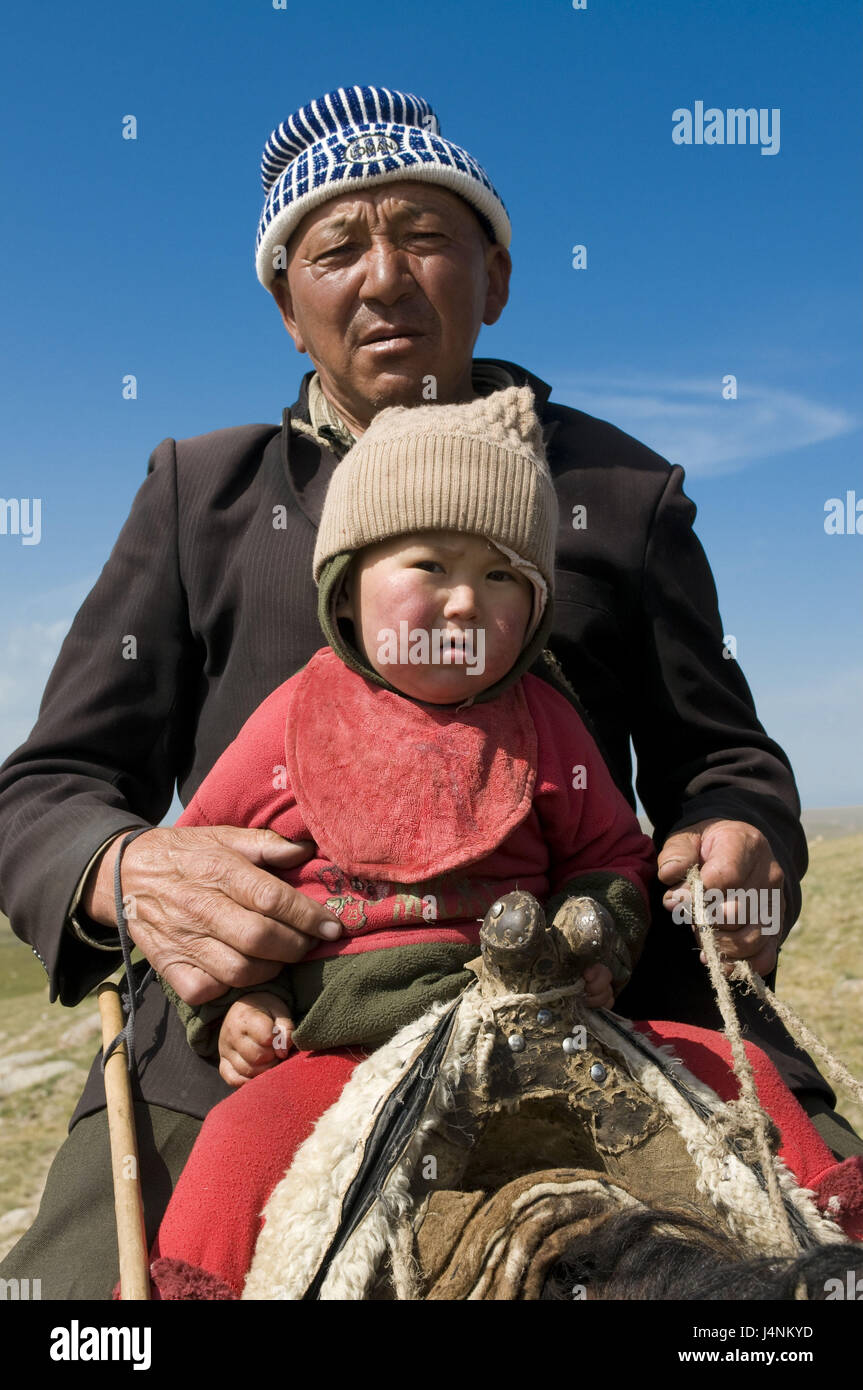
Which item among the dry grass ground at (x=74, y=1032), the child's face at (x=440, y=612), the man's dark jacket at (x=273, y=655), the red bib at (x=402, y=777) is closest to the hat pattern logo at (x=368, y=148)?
the man's dark jacket at (x=273, y=655)

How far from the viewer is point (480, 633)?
2.29 m

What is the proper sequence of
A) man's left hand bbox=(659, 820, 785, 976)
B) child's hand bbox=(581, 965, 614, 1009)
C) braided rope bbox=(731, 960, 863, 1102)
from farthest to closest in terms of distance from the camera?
man's left hand bbox=(659, 820, 785, 976) → child's hand bbox=(581, 965, 614, 1009) → braided rope bbox=(731, 960, 863, 1102)

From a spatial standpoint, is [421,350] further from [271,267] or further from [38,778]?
[38,778]

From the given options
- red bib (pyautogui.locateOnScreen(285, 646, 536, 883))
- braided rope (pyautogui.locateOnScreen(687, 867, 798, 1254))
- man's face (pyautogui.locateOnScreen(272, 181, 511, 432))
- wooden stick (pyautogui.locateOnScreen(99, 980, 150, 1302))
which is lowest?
wooden stick (pyautogui.locateOnScreen(99, 980, 150, 1302))

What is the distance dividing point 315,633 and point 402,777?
29.8 inches

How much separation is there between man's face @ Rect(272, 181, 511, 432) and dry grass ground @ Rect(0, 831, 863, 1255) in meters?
Result: 4.50

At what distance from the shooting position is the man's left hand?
96.4 inches

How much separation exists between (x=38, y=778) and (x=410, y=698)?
3.70ft

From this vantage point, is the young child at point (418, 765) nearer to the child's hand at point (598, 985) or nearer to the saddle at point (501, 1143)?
the child's hand at point (598, 985)

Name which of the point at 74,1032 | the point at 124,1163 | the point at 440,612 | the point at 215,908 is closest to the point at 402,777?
the point at 440,612

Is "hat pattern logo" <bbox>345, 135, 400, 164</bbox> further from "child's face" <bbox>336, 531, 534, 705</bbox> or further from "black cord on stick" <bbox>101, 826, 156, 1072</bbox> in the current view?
"black cord on stick" <bbox>101, 826, 156, 1072</bbox>

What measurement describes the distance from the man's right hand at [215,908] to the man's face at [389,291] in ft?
4.13

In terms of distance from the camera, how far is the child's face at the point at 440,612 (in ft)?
7.36

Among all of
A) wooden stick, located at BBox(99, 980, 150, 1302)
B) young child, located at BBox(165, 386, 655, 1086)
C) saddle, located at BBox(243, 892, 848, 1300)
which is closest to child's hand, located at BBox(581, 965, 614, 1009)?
young child, located at BBox(165, 386, 655, 1086)
